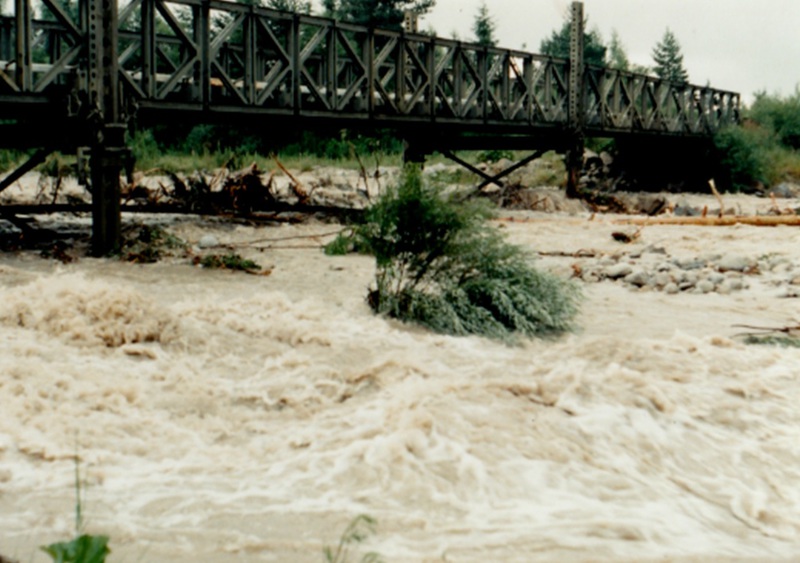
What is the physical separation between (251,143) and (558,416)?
31531 millimetres

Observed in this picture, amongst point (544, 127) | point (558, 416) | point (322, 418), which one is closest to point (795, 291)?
point (558, 416)

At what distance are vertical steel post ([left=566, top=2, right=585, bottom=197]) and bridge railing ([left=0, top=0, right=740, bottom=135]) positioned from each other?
0.20 m

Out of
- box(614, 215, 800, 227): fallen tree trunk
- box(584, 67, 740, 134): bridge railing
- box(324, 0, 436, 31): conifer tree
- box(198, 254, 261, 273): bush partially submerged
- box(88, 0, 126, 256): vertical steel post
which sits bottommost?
box(198, 254, 261, 273): bush partially submerged

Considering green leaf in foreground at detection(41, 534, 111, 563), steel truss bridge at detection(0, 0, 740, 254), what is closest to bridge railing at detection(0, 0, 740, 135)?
steel truss bridge at detection(0, 0, 740, 254)

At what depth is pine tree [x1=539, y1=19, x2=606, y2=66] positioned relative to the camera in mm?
68500

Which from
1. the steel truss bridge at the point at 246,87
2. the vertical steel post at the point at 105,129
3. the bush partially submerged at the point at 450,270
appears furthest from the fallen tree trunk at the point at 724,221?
the vertical steel post at the point at 105,129

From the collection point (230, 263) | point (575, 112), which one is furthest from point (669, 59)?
point (230, 263)

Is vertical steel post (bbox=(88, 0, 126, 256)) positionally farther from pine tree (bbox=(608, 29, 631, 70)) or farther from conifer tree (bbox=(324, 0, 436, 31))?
pine tree (bbox=(608, 29, 631, 70))

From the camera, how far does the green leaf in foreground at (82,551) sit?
2537 millimetres

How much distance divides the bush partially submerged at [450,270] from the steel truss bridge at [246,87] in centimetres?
399

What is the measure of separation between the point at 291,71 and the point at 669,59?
66813 mm

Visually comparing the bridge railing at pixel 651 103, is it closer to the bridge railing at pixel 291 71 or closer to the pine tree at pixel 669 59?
the bridge railing at pixel 291 71

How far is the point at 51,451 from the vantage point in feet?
17.3

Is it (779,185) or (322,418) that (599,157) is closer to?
(779,185)
